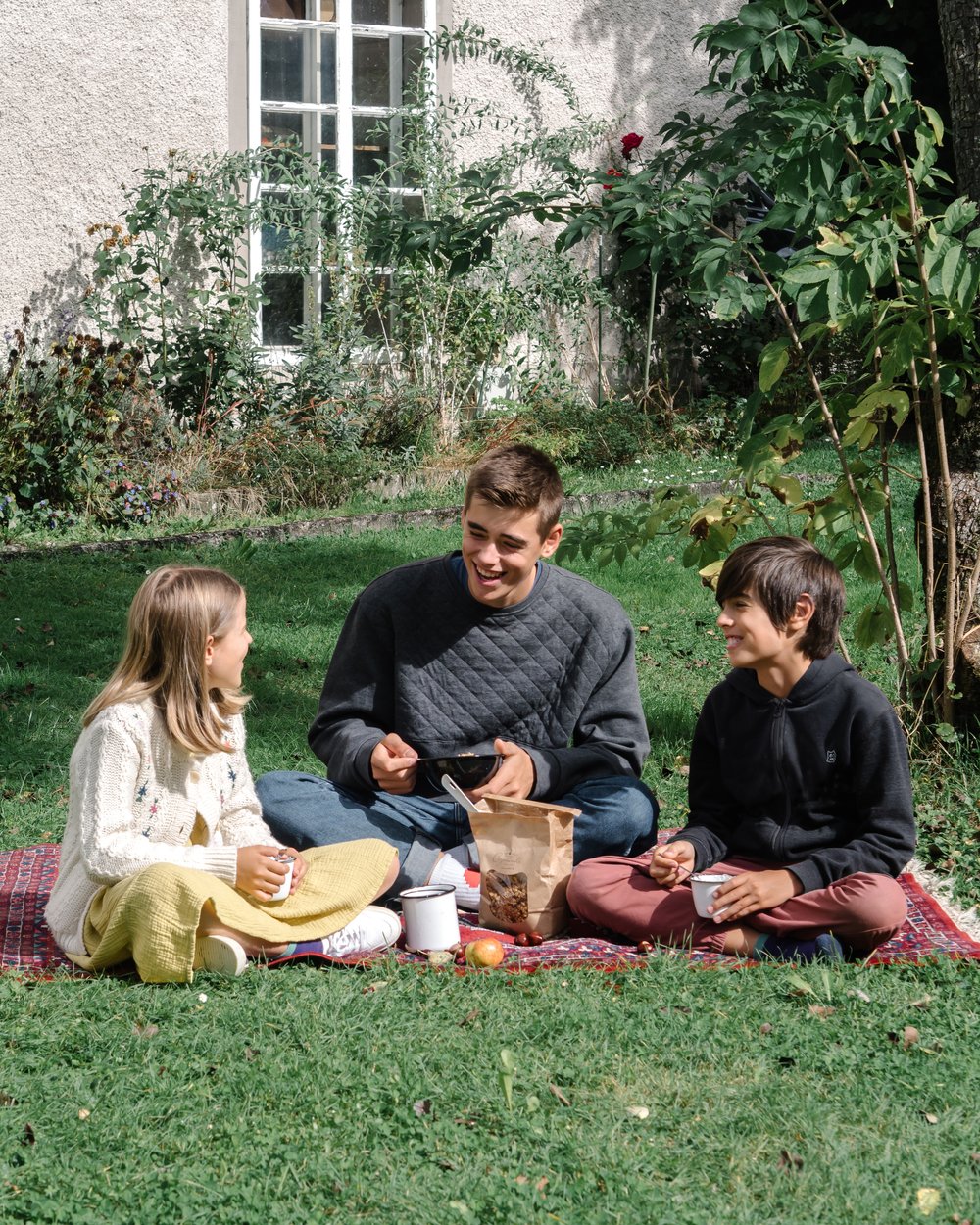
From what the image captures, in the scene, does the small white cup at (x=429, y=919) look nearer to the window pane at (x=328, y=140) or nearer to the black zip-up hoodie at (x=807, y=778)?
the black zip-up hoodie at (x=807, y=778)

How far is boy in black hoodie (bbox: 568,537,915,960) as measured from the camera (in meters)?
3.57

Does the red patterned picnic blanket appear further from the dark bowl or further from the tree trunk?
the tree trunk

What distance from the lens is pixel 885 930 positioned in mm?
3551

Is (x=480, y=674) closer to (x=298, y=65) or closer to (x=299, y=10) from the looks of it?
(x=298, y=65)

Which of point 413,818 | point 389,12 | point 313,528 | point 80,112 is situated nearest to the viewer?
point 413,818

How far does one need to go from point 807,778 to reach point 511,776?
79 cm

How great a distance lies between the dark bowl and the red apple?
47cm

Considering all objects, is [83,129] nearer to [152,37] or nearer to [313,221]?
[152,37]

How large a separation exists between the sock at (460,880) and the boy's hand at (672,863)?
0.56 metres

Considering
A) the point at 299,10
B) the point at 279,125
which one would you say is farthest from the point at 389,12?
the point at 279,125

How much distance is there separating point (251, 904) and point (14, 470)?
5.67 m

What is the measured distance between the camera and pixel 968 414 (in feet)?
16.3

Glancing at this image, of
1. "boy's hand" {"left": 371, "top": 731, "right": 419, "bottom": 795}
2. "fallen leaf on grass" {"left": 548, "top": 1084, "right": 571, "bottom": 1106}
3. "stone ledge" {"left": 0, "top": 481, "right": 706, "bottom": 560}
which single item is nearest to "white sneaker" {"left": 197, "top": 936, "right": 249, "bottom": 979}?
"boy's hand" {"left": 371, "top": 731, "right": 419, "bottom": 795}

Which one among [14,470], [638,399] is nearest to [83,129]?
[14,470]
